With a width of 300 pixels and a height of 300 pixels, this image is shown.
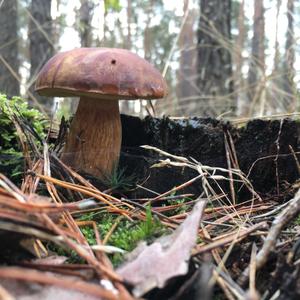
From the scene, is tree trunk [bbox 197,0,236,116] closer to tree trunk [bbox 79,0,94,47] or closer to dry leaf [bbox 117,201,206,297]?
tree trunk [bbox 79,0,94,47]

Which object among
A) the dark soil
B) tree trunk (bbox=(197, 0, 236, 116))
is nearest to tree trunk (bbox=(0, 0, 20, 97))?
tree trunk (bbox=(197, 0, 236, 116))

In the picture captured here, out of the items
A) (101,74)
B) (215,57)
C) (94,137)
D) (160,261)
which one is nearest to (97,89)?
(101,74)

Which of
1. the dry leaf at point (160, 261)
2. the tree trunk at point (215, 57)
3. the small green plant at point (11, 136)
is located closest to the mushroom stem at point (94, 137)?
the small green plant at point (11, 136)

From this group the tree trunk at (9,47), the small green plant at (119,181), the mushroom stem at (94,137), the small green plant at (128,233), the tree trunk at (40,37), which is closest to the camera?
the small green plant at (128,233)

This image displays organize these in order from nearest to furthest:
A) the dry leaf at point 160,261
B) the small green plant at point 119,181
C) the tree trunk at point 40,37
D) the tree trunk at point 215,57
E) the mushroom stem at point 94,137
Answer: the dry leaf at point 160,261 < the small green plant at point 119,181 < the mushroom stem at point 94,137 < the tree trunk at point 215,57 < the tree trunk at point 40,37

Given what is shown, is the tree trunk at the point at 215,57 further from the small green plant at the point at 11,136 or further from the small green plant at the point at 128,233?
the small green plant at the point at 128,233

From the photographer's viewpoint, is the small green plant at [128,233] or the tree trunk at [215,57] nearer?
the small green plant at [128,233]
